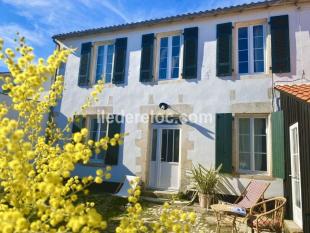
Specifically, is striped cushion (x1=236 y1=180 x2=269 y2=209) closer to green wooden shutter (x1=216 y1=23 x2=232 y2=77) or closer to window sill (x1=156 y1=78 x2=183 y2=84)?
green wooden shutter (x1=216 y1=23 x2=232 y2=77)

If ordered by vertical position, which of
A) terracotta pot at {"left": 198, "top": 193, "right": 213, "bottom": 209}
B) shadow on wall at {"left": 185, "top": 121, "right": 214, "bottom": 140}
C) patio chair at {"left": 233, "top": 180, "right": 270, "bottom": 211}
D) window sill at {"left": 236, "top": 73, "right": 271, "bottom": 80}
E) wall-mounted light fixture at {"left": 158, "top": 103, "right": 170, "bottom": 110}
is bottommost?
terracotta pot at {"left": 198, "top": 193, "right": 213, "bottom": 209}

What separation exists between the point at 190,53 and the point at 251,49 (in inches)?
71.1

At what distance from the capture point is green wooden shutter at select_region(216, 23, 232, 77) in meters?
8.50

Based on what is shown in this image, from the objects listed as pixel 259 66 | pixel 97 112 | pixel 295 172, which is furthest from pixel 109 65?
pixel 295 172

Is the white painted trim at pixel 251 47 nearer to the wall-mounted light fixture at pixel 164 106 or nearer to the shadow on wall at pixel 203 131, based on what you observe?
the shadow on wall at pixel 203 131

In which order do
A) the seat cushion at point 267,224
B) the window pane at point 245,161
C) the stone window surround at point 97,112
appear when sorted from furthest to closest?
the stone window surround at point 97,112
the window pane at point 245,161
the seat cushion at point 267,224

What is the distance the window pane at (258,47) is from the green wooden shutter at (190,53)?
1.74m

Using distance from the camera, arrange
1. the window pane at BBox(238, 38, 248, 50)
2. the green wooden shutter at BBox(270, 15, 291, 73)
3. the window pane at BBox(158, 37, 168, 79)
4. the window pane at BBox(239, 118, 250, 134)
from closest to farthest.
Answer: the green wooden shutter at BBox(270, 15, 291, 73)
the window pane at BBox(239, 118, 250, 134)
the window pane at BBox(238, 38, 248, 50)
the window pane at BBox(158, 37, 168, 79)

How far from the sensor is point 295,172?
605 cm

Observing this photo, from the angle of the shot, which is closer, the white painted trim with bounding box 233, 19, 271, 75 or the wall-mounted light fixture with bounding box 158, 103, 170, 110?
the white painted trim with bounding box 233, 19, 271, 75

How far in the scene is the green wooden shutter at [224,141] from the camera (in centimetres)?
795

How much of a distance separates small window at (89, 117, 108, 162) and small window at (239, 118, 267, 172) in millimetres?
4489

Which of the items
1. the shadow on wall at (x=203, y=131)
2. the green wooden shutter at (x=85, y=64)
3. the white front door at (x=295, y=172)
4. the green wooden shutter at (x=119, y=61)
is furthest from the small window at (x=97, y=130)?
the white front door at (x=295, y=172)

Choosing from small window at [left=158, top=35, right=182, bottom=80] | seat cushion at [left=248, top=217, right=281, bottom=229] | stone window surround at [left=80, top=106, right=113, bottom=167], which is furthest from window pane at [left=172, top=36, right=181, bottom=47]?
seat cushion at [left=248, top=217, right=281, bottom=229]
